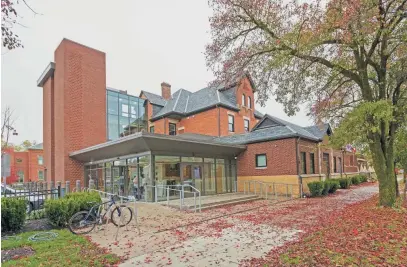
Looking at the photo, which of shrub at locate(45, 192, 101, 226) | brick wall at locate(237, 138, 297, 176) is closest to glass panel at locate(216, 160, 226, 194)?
brick wall at locate(237, 138, 297, 176)

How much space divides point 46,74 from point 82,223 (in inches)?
785

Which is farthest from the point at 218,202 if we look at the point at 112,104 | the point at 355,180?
the point at 355,180

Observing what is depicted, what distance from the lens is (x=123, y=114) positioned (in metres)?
28.0

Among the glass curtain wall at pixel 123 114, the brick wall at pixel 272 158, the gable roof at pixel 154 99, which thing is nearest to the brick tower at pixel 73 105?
the glass curtain wall at pixel 123 114

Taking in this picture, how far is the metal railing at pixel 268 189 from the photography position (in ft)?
58.9

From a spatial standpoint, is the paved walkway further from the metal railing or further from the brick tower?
the brick tower

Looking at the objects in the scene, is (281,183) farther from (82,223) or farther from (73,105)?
(73,105)

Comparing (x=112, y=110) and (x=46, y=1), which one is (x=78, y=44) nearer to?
(x=112, y=110)

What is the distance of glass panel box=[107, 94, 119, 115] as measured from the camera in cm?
2654

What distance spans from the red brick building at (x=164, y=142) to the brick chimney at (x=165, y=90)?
608 centimetres

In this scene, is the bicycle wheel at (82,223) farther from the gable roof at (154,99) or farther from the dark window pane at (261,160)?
the gable roof at (154,99)

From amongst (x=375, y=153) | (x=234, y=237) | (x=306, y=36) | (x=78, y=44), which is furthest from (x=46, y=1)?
(x=78, y=44)

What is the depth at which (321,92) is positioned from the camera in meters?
13.2

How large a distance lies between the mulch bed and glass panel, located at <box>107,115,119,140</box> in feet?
66.3
